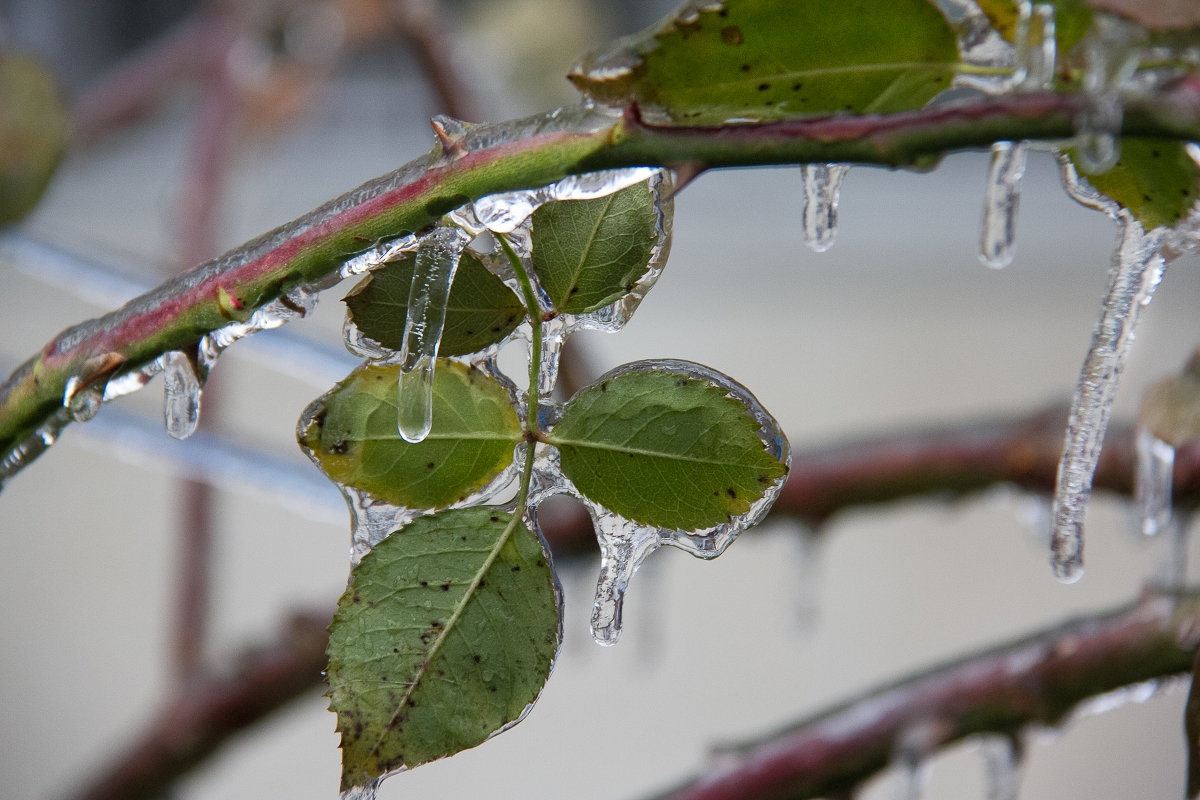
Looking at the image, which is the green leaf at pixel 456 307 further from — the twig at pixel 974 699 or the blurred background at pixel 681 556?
the blurred background at pixel 681 556

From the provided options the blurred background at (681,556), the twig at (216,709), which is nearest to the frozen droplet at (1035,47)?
the twig at (216,709)

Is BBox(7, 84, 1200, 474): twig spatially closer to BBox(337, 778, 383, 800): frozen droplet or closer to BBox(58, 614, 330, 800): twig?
BBox(337, 778, 383, 800): frozen droplet

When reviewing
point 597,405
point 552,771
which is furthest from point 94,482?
point 597,405

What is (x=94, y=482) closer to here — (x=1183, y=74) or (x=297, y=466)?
(x=297, y=466)

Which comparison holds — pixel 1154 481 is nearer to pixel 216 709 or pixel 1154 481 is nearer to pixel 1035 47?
pixel 1035 47

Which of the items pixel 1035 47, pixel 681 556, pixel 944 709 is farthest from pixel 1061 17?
pixel 681 556

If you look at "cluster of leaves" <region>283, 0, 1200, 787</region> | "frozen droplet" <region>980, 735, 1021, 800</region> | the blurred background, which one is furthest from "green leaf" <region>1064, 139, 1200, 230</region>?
the blurred background
